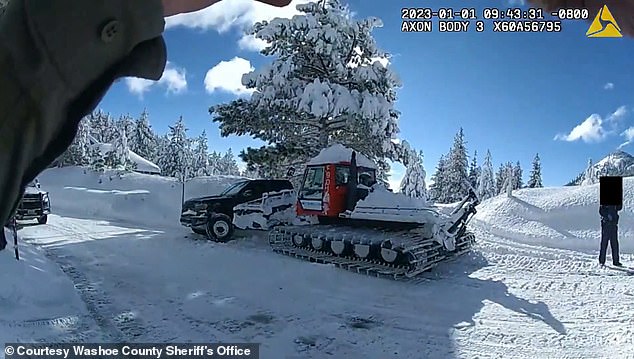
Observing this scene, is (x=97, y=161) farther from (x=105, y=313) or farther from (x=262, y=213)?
(x=105, y=313)

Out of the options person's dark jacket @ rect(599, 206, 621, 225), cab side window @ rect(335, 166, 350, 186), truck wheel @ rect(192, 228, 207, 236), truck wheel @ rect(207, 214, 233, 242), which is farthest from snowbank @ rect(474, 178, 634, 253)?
truck wheel @ rect(192, 228, 207, 236)

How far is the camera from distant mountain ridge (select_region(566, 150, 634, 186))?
505 inches

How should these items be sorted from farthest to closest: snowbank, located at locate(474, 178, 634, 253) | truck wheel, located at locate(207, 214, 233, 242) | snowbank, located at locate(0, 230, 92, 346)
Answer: snowbank, located at locate(474, 178, 634, 253) → truck wheel, located at locate(207, 214, 233, 242) → snowbank, located at locate(0, 230, 92, 346)

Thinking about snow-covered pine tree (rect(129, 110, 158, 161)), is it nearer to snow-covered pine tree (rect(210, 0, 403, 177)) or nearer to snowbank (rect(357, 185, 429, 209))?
snow-covered pine tree (rect(210, 0, 403, 177))

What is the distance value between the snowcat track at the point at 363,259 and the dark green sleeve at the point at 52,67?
5480 mm

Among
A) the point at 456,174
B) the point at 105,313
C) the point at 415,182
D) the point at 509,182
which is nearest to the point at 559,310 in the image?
the point at 105,313

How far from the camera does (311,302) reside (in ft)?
15.0

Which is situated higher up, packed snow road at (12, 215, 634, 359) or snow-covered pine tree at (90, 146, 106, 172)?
snow-covered pine tree at (90, 146, 106, 172)

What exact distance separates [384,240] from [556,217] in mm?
7153

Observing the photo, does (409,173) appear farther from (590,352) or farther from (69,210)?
(590,352)

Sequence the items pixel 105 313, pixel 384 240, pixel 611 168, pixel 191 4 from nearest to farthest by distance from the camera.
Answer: pixel 191 4, pixel 105 313, pixel 384 240, pixel 611 168

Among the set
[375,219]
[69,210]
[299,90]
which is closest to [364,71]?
[299,90]

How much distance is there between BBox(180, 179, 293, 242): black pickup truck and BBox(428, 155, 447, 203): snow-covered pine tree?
1915 cm

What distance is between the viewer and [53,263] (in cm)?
598
